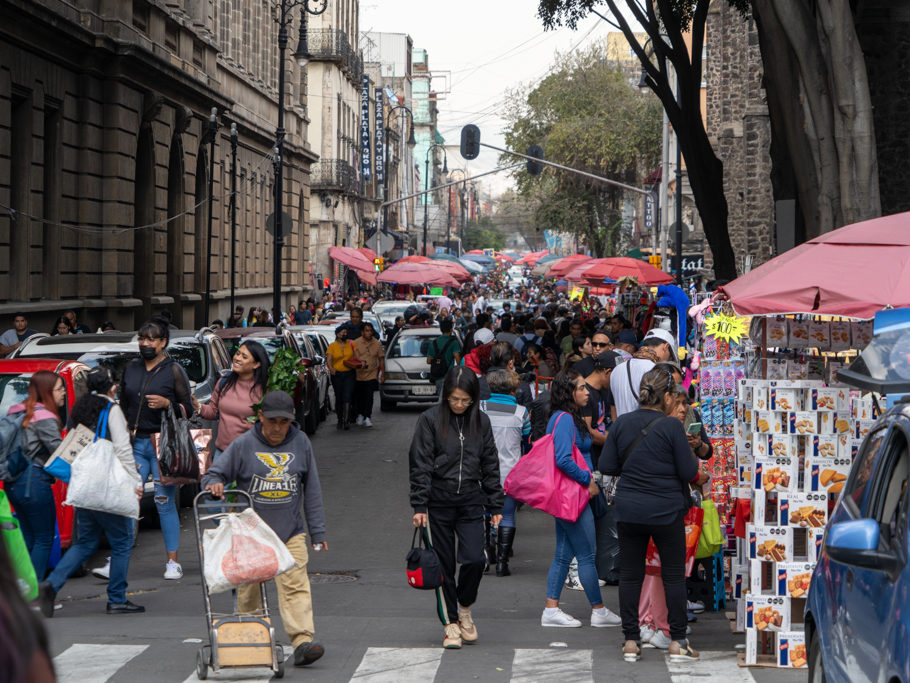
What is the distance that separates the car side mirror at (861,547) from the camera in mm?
4598

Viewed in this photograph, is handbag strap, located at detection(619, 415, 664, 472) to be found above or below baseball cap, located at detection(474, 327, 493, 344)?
below

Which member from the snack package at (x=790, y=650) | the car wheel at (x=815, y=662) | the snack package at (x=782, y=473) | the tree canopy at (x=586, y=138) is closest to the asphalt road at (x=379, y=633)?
the snack package at (x=790, y=650)

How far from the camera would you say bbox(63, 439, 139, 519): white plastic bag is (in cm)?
897

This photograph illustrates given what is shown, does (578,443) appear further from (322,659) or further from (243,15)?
(243,15)

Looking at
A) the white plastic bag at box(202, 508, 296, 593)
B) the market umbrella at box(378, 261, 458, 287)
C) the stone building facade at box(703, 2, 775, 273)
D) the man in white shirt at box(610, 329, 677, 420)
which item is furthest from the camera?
the market umbrella at box(378, 261, 458, 287)

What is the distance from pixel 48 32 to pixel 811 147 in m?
15.3

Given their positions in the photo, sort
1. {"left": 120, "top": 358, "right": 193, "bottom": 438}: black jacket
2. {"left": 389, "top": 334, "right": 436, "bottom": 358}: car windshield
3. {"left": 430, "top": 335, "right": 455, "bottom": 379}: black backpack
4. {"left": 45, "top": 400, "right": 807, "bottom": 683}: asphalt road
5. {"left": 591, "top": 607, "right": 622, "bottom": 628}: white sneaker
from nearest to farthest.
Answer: {"left": 45, "top": 400, "right": 807, "bottom": 683}: asphalt road
{"left": 591, "top": 607, "right": 622, "bottom": 628}: white sneaker
{"left": 120, "top": 358, "right": 193, "bottom": 438}: black jacket
{"left": 430, "top": 335, "right": 455, "bottom": 379}: black backpack
{"left": 389, "top": 334, "right": 436, "bottom": 358}: car windshield

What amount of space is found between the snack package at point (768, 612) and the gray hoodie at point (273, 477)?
2659 mm

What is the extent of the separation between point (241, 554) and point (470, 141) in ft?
99.7

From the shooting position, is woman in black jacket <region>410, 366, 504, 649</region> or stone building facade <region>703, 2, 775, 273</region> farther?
stone building facade <region>703, 2, 775, 273</region>

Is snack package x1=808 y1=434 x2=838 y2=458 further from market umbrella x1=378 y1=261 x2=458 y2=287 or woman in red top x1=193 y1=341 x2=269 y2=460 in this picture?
market umbrella x1=378 y1=261 x2=458 y2=287

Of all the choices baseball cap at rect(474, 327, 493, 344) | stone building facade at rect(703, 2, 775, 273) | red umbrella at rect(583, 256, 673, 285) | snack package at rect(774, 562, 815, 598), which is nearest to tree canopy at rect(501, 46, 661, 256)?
stone building facade at rect(703, 2, 775, 273)

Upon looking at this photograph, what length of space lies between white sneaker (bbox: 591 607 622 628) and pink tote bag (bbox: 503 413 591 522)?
0.69 m

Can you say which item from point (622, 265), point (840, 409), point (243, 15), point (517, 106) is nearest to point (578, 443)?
point (840, 409)
